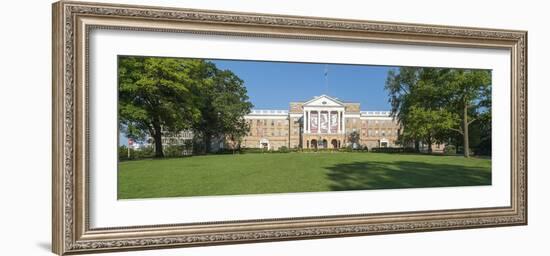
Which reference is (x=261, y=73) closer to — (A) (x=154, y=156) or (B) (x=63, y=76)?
(A) (x=154, y=156)

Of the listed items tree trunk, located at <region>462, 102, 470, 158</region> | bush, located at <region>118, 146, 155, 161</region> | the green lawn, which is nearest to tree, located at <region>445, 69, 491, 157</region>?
tree trunk, located at <region>462, 102, 470, 158</region>

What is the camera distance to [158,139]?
16.7ft

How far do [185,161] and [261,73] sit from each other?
1114mm

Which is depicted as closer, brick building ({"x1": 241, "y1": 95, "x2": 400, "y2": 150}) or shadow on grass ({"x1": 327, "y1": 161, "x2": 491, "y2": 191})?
brick building ({"x1": 241, "y1": 95, "x2": 400, "y2": 150})

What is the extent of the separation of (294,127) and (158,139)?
1368 millimetres

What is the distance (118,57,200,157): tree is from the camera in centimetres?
468

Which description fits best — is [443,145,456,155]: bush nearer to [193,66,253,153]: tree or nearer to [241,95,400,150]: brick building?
[241,95,400,150]: brick building

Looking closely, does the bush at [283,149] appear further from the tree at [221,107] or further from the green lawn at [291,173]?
the tree at [221,107]

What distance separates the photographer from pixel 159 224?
4656mm

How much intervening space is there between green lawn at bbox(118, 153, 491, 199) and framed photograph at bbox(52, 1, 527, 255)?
0.02 meters

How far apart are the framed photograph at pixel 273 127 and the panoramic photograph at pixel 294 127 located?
0.02 m

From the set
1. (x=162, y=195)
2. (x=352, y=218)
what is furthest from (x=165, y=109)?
(x=352, y=218)

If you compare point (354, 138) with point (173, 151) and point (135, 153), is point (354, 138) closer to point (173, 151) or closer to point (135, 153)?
point (173, 151)

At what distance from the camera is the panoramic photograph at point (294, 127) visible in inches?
191
